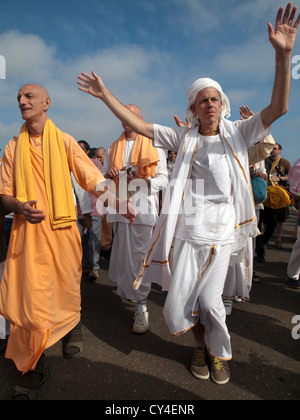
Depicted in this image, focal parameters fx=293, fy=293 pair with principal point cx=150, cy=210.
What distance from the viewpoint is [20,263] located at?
232 centimetres

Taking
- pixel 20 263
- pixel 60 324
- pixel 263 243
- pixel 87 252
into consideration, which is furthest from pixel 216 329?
pixel 263 243

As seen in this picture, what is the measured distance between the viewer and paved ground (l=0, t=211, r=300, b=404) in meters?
2.18

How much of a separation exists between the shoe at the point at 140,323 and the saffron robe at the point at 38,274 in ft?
2.44

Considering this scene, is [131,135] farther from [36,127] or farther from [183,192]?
[183,192]

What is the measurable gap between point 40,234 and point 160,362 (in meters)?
1.51

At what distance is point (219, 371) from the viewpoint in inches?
91.7

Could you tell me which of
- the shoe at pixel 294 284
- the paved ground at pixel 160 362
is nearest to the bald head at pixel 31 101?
the paved ground at pixel 160 362

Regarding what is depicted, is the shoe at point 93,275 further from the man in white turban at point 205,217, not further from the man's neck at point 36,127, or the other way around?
the man's neck at point 36,127

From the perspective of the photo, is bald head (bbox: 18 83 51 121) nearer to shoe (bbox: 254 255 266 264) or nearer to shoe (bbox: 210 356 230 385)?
shoe (bbox: 210 356 230 385)

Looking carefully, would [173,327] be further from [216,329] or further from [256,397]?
[256,397]

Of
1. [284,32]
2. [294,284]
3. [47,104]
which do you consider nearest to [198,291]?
[284,32]

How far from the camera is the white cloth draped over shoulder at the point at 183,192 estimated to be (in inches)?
90.9

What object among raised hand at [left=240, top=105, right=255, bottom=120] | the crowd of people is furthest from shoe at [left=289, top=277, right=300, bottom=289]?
raised hand at [left=240, top=105, right=255, bottom=120]

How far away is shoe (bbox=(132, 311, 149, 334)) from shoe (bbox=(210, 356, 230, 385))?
864mm
